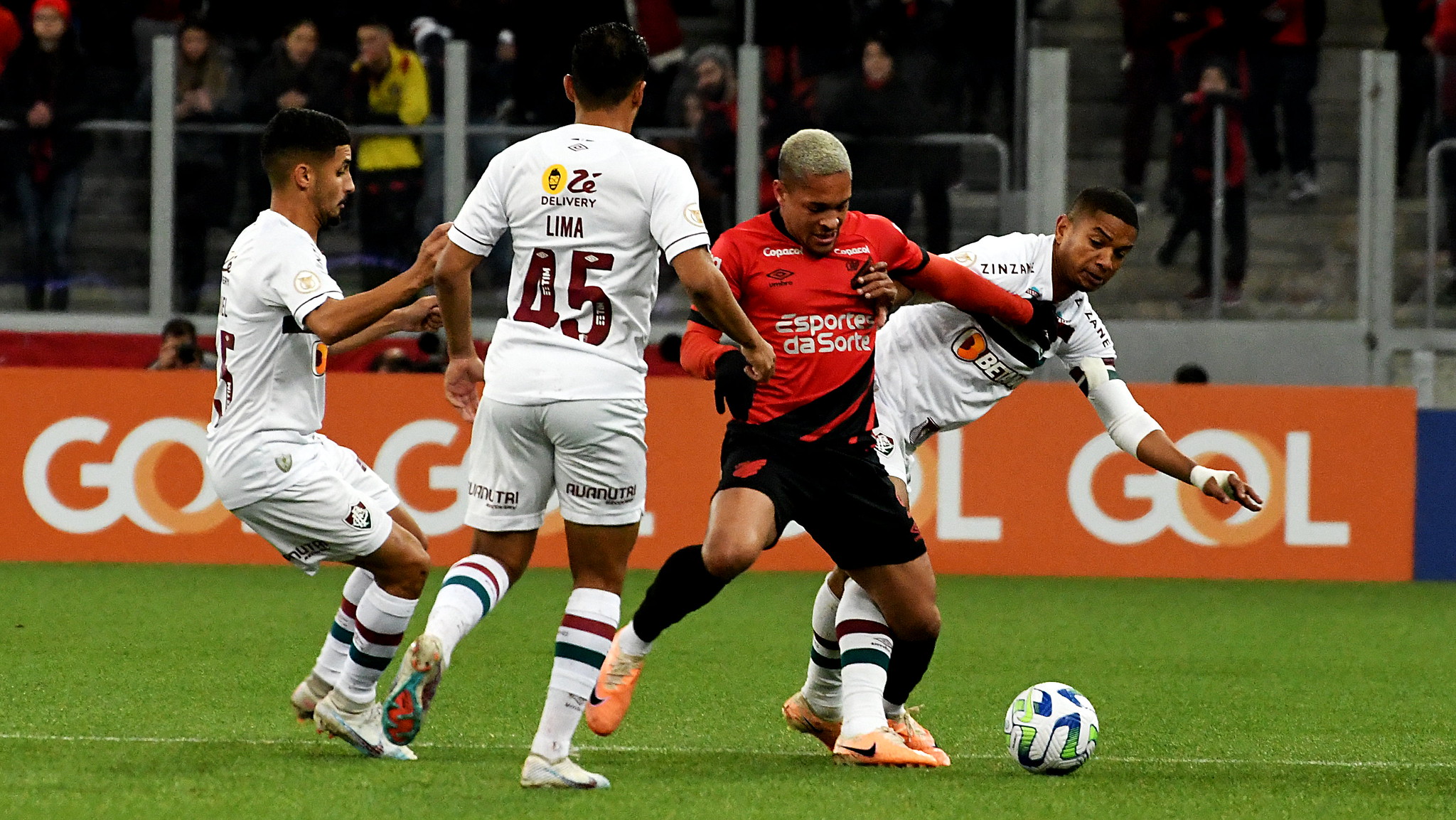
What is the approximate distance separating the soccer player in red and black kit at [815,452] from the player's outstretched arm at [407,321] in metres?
0.72

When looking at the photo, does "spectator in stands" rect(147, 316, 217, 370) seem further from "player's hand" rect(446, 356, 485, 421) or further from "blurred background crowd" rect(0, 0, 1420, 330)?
"player's hand" rect(446, 356, 485, 421)

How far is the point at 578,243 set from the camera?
16.5ft

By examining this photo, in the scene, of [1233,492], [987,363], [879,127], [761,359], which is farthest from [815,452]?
[879,127]

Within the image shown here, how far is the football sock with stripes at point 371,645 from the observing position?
554cm

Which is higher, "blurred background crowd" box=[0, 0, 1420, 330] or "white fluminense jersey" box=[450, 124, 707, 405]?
"blurred background crowd" box=[0, 0, 1420, 330]

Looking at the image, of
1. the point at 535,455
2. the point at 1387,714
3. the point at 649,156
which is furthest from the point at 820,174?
the point at 1387,714

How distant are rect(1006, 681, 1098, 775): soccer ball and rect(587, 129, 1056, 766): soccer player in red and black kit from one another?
0.26m

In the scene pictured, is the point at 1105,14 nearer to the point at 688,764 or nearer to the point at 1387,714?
the point at 1387,714

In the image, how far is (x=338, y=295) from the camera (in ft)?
18.0

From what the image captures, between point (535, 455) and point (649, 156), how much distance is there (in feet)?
2.72

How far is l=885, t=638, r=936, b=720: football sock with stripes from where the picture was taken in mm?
5855

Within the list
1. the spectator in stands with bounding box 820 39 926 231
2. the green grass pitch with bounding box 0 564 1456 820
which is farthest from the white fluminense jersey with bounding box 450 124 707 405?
the spectator in stands with bounding box 820 39 926 231

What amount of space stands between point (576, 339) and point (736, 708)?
2.25 meters

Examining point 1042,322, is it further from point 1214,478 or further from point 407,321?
point 407,321
